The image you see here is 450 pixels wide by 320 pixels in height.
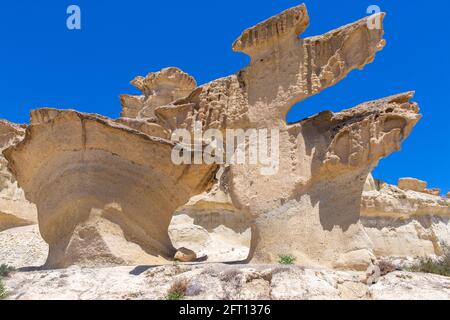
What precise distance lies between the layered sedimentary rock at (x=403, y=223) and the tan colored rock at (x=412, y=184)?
189 cm

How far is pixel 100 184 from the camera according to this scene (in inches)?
364

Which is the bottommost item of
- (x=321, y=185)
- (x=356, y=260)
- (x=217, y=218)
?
(x=356, y=260)

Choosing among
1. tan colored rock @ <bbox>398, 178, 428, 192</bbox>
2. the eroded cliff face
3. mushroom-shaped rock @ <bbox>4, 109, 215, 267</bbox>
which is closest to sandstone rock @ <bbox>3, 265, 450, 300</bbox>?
the eroded cliff face

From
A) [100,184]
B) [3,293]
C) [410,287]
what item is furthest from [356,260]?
[3,293]

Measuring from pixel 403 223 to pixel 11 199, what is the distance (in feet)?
50.8

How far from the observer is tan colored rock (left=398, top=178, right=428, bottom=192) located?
77.0 feet

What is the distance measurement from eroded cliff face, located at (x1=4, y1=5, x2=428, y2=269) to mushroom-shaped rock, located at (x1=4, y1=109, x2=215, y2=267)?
0.02 metres

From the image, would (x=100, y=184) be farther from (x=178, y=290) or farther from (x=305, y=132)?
(x=305, y=132)

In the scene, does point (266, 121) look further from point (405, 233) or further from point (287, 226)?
point (405, 233)

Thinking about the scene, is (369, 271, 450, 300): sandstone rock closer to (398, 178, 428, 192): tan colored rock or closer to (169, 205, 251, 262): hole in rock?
(169, 205, 251, 262): hole in rock

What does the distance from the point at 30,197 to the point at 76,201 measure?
1.83 meters

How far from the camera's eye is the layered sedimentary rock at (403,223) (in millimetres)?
19875

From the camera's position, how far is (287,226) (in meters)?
8.67
